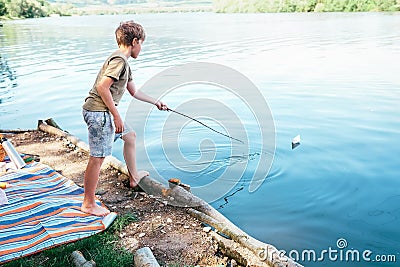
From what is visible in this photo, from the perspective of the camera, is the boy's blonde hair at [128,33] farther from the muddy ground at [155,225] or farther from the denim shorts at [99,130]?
the muddy ground at [155,225]

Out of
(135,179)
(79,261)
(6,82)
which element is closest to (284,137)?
(135,179)

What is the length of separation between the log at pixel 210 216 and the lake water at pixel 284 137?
3.03ft

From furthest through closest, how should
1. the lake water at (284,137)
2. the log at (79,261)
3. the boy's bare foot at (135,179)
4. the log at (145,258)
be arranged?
1. the lake water at (284,137)
2. the boy's bare foot at (135,179)
3. the log at (79,261)
4. the log at (145,258)

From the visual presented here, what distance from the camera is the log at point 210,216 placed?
3570mm

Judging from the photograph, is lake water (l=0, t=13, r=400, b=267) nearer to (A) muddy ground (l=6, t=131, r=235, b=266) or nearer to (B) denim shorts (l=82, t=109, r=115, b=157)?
(A) muddy ground (l=6, t=131, r=235, b=266)

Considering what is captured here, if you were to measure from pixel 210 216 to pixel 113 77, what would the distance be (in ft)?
5.41

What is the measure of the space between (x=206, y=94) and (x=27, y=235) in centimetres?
868

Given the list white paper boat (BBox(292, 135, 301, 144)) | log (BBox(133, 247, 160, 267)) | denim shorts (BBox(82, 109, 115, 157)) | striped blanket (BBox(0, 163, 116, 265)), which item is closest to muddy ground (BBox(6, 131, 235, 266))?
log (BBox(133, 247, 160, 267))

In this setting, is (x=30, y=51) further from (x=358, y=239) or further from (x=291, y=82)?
(x=358, y=239)

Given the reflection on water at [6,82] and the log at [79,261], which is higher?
the log at [79,261]

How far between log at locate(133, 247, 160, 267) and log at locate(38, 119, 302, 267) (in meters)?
0.81

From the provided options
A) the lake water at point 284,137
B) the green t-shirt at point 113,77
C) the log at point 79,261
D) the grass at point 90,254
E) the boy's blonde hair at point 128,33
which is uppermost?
the boy's blonde hair at point 128,33

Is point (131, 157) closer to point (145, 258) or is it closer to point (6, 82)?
point (145, 258)

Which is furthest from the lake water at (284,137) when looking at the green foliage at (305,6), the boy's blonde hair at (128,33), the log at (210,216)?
the green foliage at (305,6)
